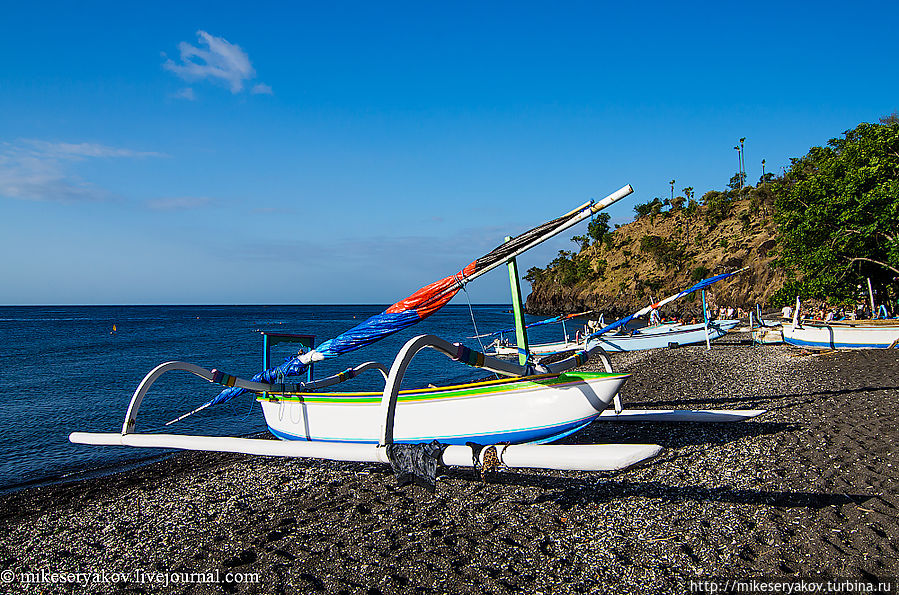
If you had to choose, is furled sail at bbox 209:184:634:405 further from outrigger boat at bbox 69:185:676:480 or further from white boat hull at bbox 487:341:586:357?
white boat hull at bbox 487:341:586:357

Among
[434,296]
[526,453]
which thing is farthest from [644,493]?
[434,296]

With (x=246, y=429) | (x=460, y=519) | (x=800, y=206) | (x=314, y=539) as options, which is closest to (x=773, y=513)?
(x=460, y=519)

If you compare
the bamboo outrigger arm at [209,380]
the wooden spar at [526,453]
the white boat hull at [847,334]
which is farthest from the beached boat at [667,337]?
the wooden spar at [526,453]

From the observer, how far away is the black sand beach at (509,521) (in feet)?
19.0

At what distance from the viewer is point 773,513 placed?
6.87 meters

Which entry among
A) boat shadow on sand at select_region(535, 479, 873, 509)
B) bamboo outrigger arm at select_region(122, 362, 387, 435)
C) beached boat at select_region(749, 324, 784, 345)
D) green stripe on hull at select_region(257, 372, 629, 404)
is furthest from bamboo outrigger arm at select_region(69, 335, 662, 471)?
beached boat at select_region(749, 324, 784, 345)

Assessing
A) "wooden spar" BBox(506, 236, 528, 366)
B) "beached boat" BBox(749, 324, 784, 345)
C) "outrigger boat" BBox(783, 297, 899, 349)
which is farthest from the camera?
"beached boat" BBox(749, 324, 784, 345)

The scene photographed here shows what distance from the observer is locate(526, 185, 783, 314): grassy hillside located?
255 ft

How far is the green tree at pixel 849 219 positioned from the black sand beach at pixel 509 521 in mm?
19269

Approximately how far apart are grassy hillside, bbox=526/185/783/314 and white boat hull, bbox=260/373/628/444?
2714 inches

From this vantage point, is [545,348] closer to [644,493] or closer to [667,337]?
[667,337]

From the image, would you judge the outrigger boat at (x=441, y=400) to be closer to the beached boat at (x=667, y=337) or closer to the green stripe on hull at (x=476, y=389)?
the green stripe on hull at (x=476, y=389)

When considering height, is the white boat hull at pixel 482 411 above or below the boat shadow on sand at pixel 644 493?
above

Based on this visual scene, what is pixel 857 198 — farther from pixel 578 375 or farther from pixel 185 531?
pixel 185 531
